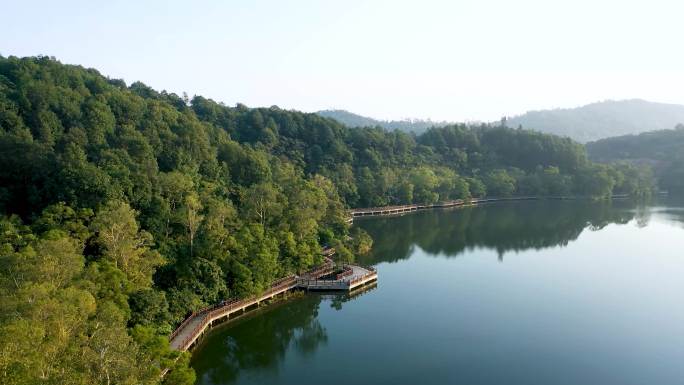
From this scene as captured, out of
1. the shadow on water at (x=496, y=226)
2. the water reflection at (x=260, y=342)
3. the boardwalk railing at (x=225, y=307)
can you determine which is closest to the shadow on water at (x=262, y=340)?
the water reflection at (x=260, y=342)

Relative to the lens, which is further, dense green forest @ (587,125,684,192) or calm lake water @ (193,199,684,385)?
dense green forest @ (587,125,684,192)

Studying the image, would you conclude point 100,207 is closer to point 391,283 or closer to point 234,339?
point 234,339

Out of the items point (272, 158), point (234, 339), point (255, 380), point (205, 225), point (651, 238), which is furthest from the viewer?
point (272, 158)

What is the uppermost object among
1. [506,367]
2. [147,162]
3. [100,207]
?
[147,162]

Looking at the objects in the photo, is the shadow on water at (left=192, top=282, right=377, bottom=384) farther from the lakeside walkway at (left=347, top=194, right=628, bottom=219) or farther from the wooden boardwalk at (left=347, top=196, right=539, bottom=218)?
the wooden boardwalk at (left=347, top=196, right=539, bottom=218)

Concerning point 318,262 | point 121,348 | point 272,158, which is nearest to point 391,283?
point 318,262

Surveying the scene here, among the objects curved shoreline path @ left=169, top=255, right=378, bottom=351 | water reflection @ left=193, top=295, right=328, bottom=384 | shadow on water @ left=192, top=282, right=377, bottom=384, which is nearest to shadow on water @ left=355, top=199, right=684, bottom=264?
curved shoreline path @ left=169, top=255, right=378, bottom=351

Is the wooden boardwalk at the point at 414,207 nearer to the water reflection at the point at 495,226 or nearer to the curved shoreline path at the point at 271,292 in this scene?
the water reflection at the point at 495,226
